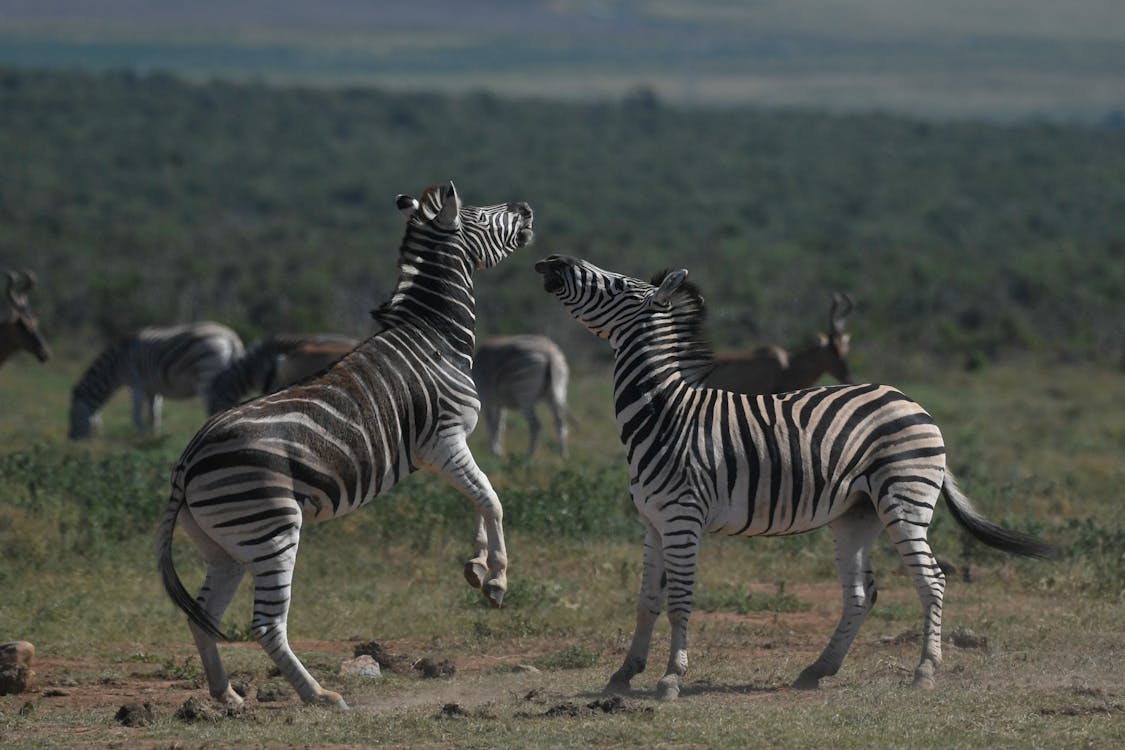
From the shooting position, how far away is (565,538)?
1332cm

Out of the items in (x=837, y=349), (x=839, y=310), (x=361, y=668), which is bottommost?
(x=361, y=668)

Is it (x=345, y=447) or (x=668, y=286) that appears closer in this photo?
(x=345, y=447)

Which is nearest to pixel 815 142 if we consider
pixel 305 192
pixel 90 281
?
pixel 305 192

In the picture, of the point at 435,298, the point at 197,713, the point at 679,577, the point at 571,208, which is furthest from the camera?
the point at 571,208

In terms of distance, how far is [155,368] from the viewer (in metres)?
21.1

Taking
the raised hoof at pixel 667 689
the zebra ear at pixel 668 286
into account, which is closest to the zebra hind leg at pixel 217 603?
the raised hoof at pixel 667 689

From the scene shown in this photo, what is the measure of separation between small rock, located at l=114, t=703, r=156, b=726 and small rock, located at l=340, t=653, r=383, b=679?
144cm

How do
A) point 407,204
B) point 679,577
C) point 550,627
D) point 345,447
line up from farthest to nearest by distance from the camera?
point 550,627, point 407,204, point 679,577, point 345,447

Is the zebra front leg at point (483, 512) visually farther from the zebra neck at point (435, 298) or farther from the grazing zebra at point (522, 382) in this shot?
the grazing zebra at point (522, 382)

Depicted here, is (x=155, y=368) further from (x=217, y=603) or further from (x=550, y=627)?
(x=217, y=603)

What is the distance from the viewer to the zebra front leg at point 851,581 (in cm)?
908

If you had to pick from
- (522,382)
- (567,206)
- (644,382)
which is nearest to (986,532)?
(644,382)

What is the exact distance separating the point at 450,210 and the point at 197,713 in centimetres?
299

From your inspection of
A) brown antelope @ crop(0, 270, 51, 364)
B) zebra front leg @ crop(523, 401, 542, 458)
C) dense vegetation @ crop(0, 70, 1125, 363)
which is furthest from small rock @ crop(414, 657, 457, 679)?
dense vegetation @ crop(0, 70, 1125, 363)
